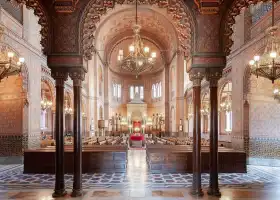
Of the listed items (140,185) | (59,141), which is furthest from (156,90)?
(59,141)

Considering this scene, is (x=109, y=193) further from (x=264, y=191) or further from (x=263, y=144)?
(x=263, y=144)

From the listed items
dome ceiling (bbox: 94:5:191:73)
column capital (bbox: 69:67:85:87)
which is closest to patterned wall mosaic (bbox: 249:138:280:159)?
column capital (bbox: 69:67:85:87)

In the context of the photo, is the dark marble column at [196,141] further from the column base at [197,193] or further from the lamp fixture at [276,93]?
the lamp fixture at [276,93]

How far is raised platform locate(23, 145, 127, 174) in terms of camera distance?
9312mm

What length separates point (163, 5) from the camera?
646cm

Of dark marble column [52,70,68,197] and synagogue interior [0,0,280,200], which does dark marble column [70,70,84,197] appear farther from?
dark marble column [52,70,68,197]

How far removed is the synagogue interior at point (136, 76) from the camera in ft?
20.3

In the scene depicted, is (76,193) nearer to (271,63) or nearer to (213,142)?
(213,142)

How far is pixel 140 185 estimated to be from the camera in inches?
291

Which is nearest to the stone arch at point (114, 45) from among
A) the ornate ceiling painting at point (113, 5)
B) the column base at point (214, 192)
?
the ornate ceiling painting at point (113, 5)

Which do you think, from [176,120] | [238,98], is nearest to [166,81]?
[176,120]

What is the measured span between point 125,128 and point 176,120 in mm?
9712

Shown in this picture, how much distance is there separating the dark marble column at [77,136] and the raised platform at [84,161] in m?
3.20

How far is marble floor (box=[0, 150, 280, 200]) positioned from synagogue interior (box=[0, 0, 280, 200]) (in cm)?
3
